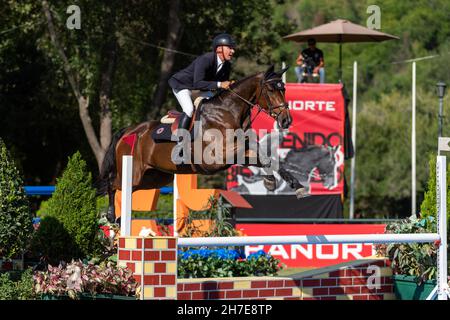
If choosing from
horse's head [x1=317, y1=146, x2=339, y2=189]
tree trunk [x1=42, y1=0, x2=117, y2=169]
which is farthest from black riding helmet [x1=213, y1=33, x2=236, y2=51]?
tree trunk [x1=42, y1=0, x2=117, y2=169]

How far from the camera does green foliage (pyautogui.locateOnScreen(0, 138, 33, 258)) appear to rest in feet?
23.0

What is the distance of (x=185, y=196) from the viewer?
1212 centimetres

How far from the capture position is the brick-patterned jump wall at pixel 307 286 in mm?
7168

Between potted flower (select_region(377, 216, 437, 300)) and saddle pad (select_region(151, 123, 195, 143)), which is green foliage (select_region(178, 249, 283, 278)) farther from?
saddle pad (select_region(151, 123, 195, 143))

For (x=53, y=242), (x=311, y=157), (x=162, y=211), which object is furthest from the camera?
(x=162, y=211)

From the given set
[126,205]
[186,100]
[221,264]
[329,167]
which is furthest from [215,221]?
[329,167]

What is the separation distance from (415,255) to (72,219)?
2960 millimetres

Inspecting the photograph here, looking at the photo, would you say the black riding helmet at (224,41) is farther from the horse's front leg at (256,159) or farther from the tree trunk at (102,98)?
the tree trunk at (102,98)

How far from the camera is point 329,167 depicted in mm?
16781

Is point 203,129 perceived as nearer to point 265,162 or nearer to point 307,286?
point 265,162

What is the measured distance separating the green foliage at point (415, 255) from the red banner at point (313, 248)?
567cm

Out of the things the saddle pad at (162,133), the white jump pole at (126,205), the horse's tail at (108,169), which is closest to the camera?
the white jump pole at (126,205)

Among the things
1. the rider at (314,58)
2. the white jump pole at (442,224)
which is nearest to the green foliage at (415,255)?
the white jump pole at (442,224)

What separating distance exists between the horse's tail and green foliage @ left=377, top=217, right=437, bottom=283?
161 inches
